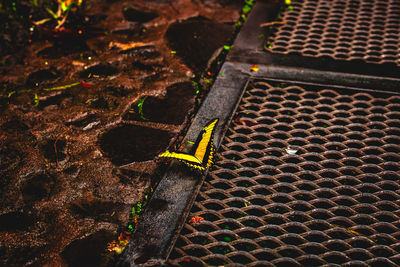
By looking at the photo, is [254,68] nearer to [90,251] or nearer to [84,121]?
[84,121]

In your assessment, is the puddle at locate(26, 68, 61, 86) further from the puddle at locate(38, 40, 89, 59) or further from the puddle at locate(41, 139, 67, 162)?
the puddle at locate(41, 139, 67, 162)

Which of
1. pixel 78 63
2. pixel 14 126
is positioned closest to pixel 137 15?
pixel 78 63

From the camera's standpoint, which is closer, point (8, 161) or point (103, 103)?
point (8, 161)

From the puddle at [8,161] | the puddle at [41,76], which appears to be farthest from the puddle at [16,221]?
the puddle at [41,76]

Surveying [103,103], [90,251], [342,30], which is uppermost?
[342,30]

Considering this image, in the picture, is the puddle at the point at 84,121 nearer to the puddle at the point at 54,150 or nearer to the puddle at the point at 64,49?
the puddle at the point at 54,150

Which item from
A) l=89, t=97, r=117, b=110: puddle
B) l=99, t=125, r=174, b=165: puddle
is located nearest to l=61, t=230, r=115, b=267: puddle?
l=99, t=125, r=174, b=165: puddle
